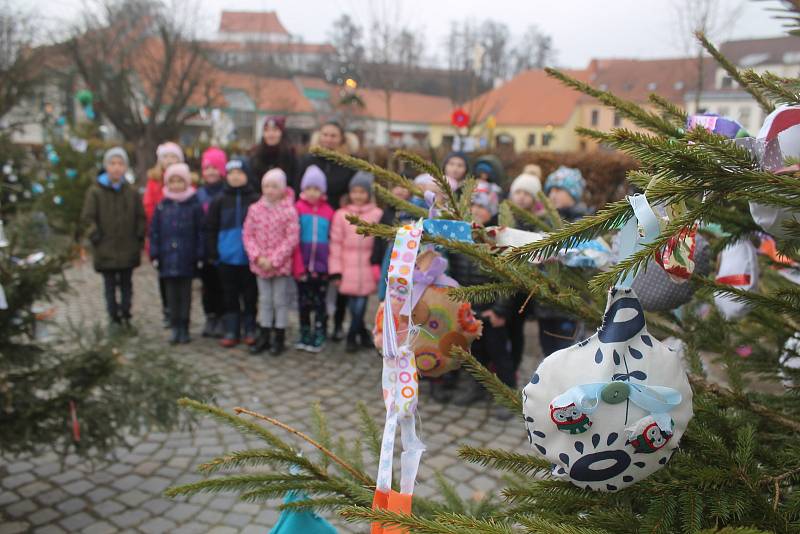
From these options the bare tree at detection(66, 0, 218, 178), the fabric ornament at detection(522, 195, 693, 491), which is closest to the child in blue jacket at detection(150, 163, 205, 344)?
the fabric ornament at detection(522, 195, 693, 491)

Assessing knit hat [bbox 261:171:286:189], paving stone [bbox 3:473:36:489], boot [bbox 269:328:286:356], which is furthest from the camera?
boot [bbox 269:328:286:356]

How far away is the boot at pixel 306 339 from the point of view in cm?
600

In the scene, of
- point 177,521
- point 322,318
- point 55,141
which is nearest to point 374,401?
point 322,318

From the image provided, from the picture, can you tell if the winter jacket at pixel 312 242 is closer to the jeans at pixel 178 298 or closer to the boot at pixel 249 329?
the boot at pixel 249 329

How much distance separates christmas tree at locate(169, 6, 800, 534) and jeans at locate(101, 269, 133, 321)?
5.31 metres

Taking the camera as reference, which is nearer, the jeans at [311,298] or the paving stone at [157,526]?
the paving stone at [157,526]

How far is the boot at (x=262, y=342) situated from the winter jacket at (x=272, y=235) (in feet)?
2.15

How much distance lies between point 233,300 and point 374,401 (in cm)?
203

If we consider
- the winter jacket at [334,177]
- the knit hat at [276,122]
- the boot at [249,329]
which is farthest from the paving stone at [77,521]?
the knit hat at [276,122]

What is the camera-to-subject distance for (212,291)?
6.42 meters

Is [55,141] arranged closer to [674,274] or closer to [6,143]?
[6,143]

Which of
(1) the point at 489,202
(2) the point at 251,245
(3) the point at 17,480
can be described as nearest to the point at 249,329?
(2) the point at 251,245

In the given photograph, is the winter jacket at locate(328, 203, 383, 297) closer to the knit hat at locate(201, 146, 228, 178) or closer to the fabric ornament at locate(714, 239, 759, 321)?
the knit hat at locate(201, 146, 228, 178)

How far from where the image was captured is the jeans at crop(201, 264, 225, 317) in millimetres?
6336
